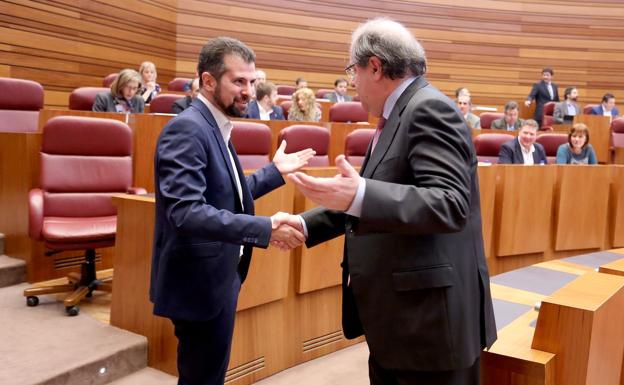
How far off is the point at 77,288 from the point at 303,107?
73.5 inches

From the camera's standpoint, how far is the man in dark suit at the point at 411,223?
→ 2.06 feet

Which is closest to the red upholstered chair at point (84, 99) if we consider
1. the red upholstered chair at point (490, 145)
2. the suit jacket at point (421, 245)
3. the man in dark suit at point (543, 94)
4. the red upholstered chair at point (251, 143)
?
the red upholstered chair at point (251, 143)

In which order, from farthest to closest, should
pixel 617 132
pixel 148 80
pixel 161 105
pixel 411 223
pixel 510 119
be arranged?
pixel 617 132, pixel 510 119, pixel 148 80, pixel 161 105, pixel 411 223

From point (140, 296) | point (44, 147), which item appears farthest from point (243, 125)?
point (140, 296)

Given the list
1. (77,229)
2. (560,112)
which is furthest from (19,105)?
(560,112)

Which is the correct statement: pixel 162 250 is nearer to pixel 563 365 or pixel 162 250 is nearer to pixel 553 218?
pixel 563 365

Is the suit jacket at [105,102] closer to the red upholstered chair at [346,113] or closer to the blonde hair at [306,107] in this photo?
the blonde hair at [306,107]

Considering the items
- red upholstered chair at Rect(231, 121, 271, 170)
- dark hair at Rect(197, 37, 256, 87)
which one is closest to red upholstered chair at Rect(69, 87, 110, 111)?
red upholstered chair at Rect(231, 121, 271, 170)

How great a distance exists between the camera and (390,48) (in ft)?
2.35

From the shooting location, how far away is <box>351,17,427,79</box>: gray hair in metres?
0.72

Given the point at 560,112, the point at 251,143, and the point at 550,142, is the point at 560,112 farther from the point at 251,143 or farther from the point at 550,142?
the point at 251,143

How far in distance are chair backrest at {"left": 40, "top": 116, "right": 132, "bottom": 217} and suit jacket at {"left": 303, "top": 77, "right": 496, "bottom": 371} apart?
130 cm

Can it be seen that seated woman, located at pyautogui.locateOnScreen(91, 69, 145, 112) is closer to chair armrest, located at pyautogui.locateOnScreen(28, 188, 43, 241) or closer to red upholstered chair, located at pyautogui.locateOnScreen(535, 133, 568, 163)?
chair armrest, located at pyautogui.locateOnScreen(28, 188, 43, 241)

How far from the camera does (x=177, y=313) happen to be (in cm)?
92
